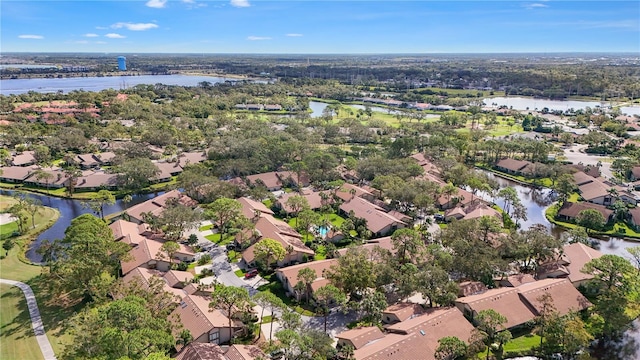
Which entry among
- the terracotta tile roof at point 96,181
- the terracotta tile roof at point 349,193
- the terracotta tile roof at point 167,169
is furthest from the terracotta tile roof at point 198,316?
the terracotta tile roof at point 96,181

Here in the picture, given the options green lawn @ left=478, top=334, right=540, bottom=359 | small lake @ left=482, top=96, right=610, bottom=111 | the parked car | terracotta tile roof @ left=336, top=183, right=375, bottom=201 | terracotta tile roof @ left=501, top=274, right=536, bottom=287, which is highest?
small lake @ left=482, top=96, right=610, bottom=111

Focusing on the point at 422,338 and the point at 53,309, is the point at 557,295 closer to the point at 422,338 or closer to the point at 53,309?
the point at 422,338

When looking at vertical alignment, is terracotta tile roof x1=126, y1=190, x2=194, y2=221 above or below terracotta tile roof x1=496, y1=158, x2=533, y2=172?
below

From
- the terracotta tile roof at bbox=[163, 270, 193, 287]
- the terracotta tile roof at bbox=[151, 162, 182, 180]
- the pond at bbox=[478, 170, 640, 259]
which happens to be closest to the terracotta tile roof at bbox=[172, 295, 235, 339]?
the terracotta tile roof at bbox=[163, 270, 193, 287]

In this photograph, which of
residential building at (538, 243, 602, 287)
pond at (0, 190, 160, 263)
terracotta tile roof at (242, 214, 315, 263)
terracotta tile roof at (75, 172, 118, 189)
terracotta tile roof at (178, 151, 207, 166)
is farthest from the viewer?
terracotta tile roof at (178, 151, 207, 166)

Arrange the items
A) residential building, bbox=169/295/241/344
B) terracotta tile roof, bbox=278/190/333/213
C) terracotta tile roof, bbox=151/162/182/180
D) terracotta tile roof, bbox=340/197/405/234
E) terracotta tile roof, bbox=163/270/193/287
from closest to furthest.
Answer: residential building, bbox=169/295/241/344 → terracotta tile roof, bbox=163/270/193/287 → terracotta tile roof, bbox=340/197/405/234 → terracotta tile roof, bbox=278/190/333/213 → terracotta tile roof, bbox=151/162/182/180

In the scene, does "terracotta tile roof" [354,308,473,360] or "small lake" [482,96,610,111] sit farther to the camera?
"small lake" [482,96,610,111]

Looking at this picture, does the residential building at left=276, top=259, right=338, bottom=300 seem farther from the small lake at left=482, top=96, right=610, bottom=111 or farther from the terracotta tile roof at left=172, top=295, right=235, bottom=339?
the small lake at left=482, top=96, right=610, bottom=111
